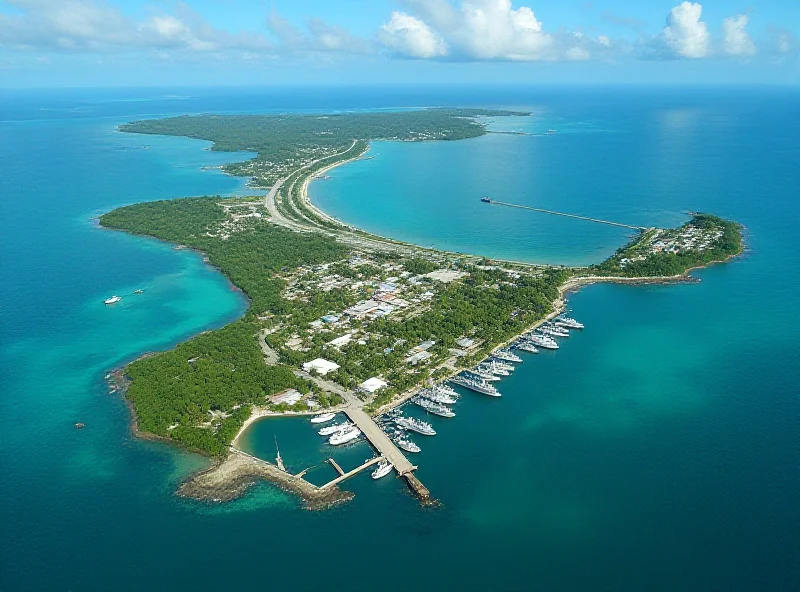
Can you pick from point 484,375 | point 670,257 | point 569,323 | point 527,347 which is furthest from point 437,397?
point 670,257

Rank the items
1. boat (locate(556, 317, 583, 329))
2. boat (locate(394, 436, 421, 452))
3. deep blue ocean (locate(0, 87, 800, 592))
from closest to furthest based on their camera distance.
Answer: deep blue ocean (locate(0, 87, 800, 592)) → boat (locate(394, 436, 421, 452)) → boat (locate(556, 317, 583, 329))

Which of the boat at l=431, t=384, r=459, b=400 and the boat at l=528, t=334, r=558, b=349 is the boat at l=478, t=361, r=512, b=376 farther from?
the boat at l=528, t=334, r=558, b=349

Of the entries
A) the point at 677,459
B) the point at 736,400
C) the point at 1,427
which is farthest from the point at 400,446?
the point at 1,427

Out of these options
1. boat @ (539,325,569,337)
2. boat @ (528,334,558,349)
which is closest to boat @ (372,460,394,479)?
boat @ (528,334,558,349)

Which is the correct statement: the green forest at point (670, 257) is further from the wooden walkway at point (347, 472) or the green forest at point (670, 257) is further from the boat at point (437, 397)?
the wooden walkway at point (347, 472)

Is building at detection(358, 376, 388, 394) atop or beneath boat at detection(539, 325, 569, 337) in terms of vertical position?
beneath

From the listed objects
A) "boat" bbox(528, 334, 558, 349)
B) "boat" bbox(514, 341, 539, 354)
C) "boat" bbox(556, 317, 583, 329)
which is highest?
"boat" bbox(556, 317, 583, 329)
